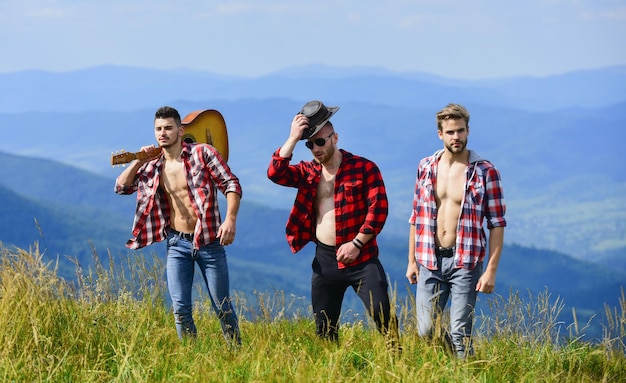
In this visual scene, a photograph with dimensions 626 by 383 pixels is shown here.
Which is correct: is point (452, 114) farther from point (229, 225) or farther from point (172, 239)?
point (172, 239)

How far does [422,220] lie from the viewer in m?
5.50

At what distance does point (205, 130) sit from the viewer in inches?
250

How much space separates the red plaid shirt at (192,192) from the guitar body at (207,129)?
0.75 ft

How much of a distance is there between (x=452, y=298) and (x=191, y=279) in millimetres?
1769

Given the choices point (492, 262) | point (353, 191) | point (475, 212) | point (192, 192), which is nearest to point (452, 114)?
point (475, 212)

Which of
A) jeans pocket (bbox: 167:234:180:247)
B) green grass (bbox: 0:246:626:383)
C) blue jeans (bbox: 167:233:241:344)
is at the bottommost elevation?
green grass (bbox: 0:246:626:383)

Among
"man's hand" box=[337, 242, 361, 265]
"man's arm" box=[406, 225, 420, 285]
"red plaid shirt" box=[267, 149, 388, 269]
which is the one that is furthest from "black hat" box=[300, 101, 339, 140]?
"man's arm" box=[406, 225, 420, 285]

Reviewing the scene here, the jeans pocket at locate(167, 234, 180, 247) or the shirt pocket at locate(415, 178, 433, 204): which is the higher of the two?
the shirt pocket at locate(415, 178, 433, 204)

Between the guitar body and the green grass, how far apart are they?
1.15m

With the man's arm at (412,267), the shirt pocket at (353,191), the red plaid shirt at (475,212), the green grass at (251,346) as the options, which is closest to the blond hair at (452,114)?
the red plaid shirt at (475,212)

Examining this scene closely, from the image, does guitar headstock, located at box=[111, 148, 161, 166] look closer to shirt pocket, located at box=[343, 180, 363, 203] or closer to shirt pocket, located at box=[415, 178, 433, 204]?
shirt pocket, located at box=[343, 180, 363, 203]

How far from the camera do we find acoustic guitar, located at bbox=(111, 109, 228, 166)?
6188 mm

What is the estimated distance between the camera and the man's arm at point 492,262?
526 centimetres

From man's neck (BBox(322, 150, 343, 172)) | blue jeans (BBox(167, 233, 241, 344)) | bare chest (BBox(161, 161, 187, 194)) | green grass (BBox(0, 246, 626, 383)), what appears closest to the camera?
green grass (BBox(0, 246, 626, 383))
